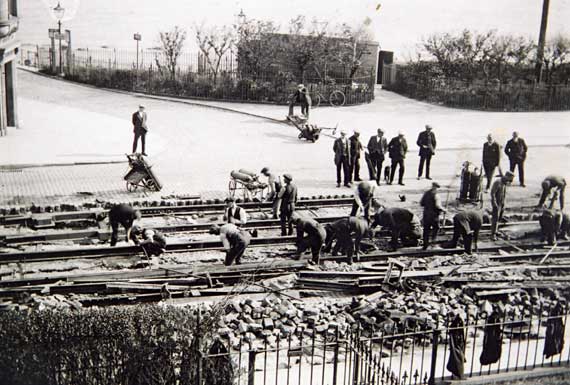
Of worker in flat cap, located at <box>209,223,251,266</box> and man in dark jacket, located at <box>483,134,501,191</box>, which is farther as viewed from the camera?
man in dark jacket, located at <box>483,134,501,191</box>

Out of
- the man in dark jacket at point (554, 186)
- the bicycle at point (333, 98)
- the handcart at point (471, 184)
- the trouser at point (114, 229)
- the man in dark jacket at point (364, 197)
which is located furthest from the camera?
the bicycle at point (333, 98)

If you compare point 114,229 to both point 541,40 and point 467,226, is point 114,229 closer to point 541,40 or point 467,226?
point 467,226

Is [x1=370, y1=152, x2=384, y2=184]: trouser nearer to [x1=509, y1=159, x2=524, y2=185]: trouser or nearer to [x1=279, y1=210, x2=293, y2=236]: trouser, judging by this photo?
[x1=509, y1=159, x2=524, y2=185]: trouser

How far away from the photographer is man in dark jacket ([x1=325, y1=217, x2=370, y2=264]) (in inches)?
576

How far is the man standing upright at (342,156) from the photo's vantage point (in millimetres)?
20125

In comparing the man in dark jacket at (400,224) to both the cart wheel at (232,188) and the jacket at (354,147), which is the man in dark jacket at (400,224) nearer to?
the cart wheel at (232,188)

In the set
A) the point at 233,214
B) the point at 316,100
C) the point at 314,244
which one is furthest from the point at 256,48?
the point at 314,244

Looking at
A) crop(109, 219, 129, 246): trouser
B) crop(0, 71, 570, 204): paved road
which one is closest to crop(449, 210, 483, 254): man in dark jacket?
crop(0, 71, 570, 204): paved road

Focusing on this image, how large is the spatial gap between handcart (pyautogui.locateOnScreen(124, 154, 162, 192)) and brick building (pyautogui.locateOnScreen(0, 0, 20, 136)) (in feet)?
9.62

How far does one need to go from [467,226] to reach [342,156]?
525 centimetres

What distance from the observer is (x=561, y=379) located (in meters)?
10.8

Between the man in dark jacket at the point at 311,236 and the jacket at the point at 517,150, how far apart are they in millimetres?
8346

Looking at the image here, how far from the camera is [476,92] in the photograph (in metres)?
31.3

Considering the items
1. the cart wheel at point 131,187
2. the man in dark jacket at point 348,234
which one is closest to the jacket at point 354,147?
the man in dark jacket at point 348,234
